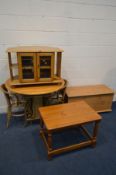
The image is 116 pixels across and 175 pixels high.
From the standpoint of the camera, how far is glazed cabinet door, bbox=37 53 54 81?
204 centimetres

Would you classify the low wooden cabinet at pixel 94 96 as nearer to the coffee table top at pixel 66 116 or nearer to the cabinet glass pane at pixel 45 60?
the coffee table top at pixel 66 116

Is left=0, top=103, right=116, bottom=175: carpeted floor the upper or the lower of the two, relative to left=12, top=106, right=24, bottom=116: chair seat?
lower

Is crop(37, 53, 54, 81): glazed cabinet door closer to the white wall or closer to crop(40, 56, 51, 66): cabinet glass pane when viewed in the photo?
crop(40, 56, 51, 66): cabinet glass pane

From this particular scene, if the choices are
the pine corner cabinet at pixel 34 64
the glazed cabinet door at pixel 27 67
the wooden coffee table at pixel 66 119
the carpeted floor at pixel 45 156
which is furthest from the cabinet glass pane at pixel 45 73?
the carpeted floor at pixel 45 156

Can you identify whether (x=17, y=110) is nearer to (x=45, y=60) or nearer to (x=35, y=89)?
(x=35, y=89)

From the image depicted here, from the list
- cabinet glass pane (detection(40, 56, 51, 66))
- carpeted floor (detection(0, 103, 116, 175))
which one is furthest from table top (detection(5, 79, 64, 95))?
carpeted floor (detection(0, 103, 116, 175))

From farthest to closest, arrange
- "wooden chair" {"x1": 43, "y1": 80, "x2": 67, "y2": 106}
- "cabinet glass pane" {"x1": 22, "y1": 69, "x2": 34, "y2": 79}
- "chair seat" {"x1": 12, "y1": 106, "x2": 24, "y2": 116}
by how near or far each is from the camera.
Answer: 1. "chair seat" {"x1": 12, "y1": 106, "x2": 24, "y2": 116}
2. "wooden chair" {"x1": 43, "y1": 80, "x2": 67, "y2": 106}
3. "cabinet glass pane" {"x1": 22, "y1": 69, "x2": 34, "y2": 79}

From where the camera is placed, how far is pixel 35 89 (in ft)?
7.00

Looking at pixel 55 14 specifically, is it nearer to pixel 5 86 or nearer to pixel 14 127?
pixel 5 86

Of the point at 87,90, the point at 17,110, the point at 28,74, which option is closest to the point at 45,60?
the point at 28,74

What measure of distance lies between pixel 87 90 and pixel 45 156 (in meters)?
1.43

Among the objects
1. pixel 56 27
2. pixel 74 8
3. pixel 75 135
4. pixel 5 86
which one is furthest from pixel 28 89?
pixel 74 8

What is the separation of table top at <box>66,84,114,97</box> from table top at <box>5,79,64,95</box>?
466 mm

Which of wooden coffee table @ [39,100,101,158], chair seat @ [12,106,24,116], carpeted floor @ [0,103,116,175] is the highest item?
wooden coffee table @ [39,100,101,158]
